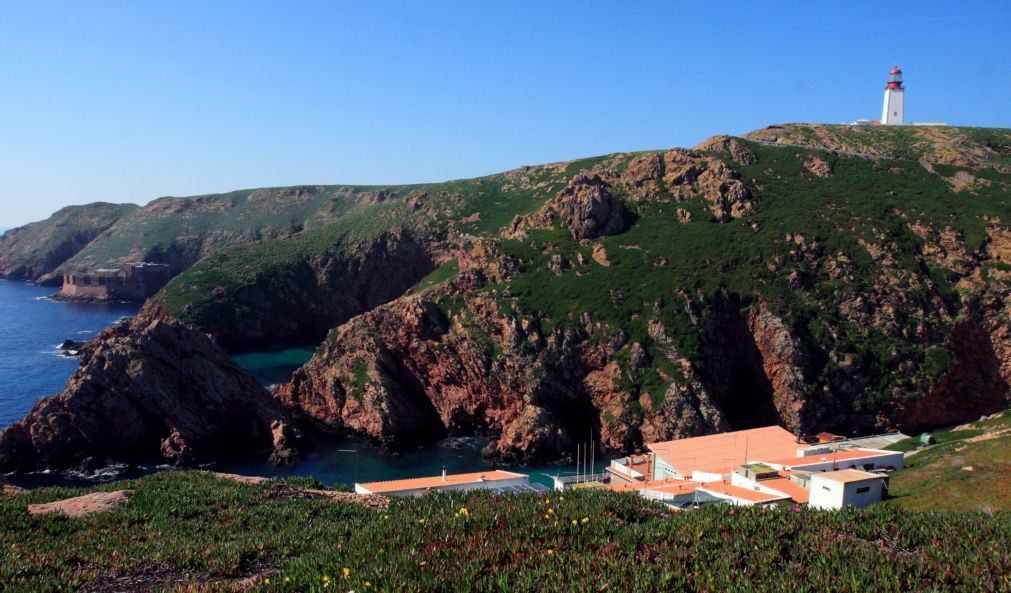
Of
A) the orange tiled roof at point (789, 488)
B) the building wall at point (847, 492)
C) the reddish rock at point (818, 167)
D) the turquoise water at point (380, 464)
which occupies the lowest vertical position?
the turquoise water at point (380, 464)

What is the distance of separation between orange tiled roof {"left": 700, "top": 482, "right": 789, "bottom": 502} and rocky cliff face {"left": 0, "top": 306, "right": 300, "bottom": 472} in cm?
3438

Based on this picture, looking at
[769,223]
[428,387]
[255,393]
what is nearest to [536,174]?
[769,223]

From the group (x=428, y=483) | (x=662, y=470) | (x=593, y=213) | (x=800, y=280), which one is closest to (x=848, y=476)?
(x=662, y=470)

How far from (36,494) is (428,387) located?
4489 centimetres

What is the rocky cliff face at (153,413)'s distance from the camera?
164ft

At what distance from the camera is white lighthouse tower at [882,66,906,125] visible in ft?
341

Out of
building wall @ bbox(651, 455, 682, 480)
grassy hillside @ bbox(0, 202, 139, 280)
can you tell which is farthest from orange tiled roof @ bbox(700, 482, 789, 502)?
grassy hillside @ bbox(0, 202, 139, 280)

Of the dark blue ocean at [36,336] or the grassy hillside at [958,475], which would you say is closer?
the grassy hillside at [958,475]

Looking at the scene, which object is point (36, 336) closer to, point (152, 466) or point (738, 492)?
point (152, 466)

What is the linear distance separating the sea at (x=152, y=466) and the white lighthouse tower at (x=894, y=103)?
296 ft

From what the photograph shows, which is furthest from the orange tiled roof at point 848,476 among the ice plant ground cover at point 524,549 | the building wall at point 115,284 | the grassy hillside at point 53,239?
the grassy hillside at point 53,239

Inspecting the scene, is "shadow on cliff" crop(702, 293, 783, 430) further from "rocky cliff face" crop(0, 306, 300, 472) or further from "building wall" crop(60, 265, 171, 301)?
"building wall" crop(60, 265, 171, 301)

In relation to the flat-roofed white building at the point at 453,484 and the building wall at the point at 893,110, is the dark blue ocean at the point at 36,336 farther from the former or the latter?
the building wall at the point at 893,110

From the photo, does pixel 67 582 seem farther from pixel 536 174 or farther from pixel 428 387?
pixel 536 174
